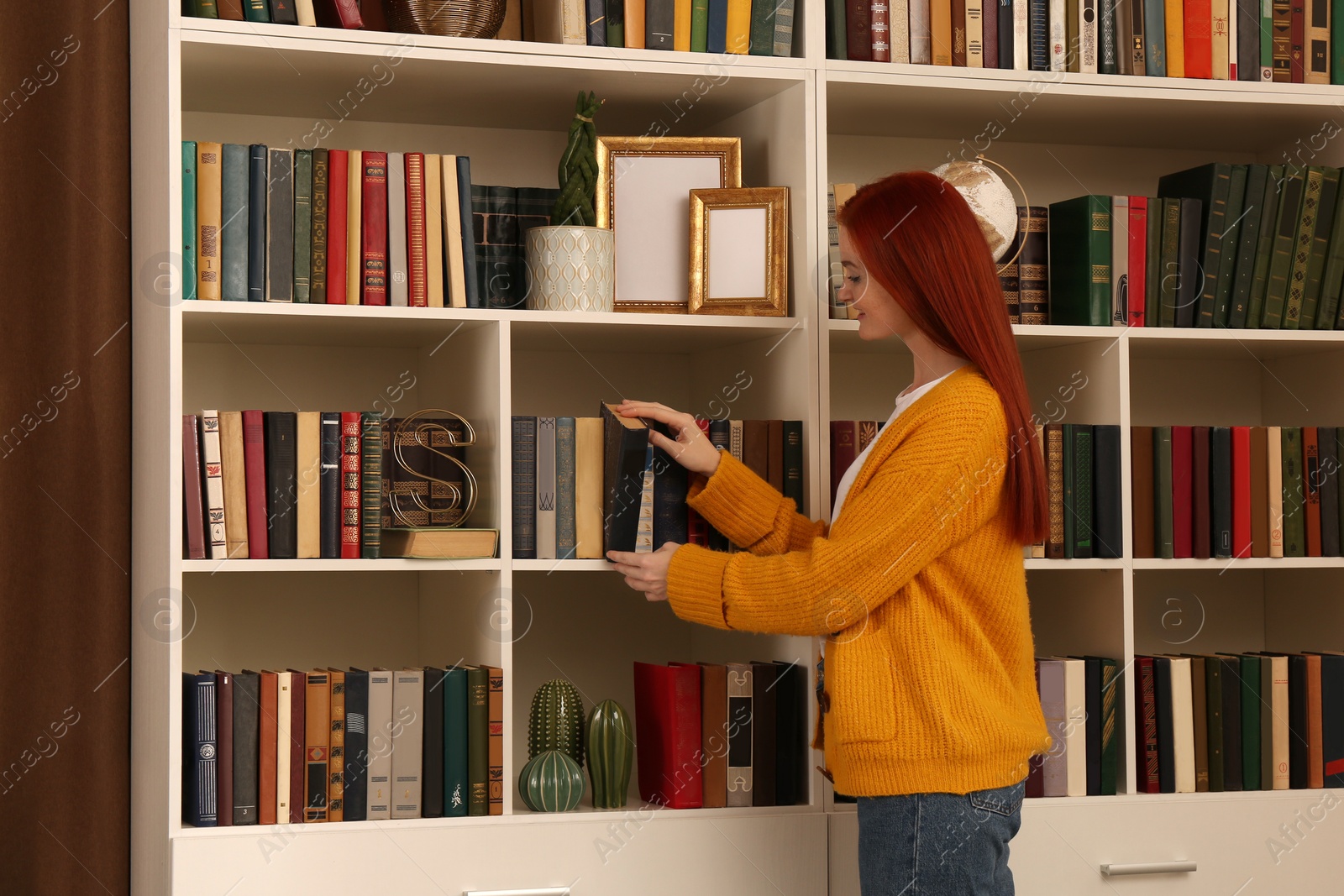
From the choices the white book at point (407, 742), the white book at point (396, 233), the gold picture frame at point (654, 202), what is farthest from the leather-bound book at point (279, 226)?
the white book at point (407, 742)

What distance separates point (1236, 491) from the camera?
210 centimetres

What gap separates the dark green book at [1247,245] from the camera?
2125 mm

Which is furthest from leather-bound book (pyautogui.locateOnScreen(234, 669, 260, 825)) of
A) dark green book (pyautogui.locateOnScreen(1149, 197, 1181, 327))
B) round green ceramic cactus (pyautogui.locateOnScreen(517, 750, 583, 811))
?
dark green book (pyautogui.locateOnScreen(1149, 197, 1181, 327))

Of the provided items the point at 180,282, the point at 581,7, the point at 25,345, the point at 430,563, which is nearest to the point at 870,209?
the point at 581,7

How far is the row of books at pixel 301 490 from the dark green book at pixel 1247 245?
127cm

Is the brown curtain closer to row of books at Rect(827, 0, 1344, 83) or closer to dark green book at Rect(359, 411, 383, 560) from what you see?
dark green book at Rect(359, 411, 383, 560)

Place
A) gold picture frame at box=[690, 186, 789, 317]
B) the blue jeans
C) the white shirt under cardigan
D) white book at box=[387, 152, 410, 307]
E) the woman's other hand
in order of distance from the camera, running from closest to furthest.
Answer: the blue jeans, the white shirt under cardigan, the woman's other hand, white book at box=[387, 152, 410, 307], gold picture frame at box=[690, 186, 789, 317]

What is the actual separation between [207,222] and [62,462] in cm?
52

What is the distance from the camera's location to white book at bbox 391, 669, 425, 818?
1.80 metres

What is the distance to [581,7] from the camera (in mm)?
1924

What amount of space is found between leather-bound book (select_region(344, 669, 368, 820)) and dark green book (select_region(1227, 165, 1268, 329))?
1497 millimetres

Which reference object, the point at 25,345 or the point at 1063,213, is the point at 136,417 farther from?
the point at 1063,213

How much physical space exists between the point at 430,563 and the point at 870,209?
2.51 feet

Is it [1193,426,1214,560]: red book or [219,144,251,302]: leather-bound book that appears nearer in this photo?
[219,144,251,302]: leather-bound book
